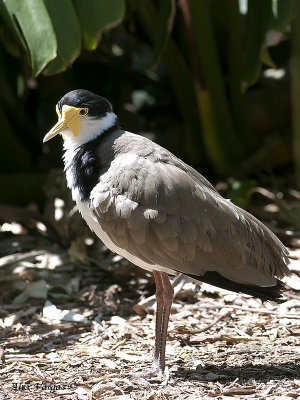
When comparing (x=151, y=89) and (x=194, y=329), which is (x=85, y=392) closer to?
(x=194, y=329)

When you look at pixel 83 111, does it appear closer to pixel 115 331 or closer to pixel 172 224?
pixel 172 224

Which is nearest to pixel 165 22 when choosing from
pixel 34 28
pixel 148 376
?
pixel 34 28

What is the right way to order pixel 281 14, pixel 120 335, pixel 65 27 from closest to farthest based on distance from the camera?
1. pixel 120 335
2. pixel 65 27
3. pixel 281 14

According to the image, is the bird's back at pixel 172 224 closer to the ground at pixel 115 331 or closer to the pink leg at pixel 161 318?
the pink leg at pixel 161 318

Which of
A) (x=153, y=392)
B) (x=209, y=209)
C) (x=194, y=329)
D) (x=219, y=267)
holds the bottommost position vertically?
(x=194, y=329)

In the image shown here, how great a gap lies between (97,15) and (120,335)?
6.74ft

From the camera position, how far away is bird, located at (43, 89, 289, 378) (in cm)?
336

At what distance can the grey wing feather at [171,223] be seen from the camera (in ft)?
11.0

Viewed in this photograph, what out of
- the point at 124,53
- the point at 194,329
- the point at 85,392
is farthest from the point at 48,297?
the point at 124,53

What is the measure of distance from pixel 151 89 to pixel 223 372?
4.97 m

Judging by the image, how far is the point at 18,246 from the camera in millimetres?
5527

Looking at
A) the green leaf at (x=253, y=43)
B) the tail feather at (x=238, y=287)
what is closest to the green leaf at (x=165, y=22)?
the green leaf at (x=253, y=43)

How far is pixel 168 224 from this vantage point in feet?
11.0

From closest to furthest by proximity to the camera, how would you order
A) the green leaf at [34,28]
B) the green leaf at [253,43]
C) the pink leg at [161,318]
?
the pink leg at [161,318]
the green leaf at [34,28]
the green leaf at [253,43]
